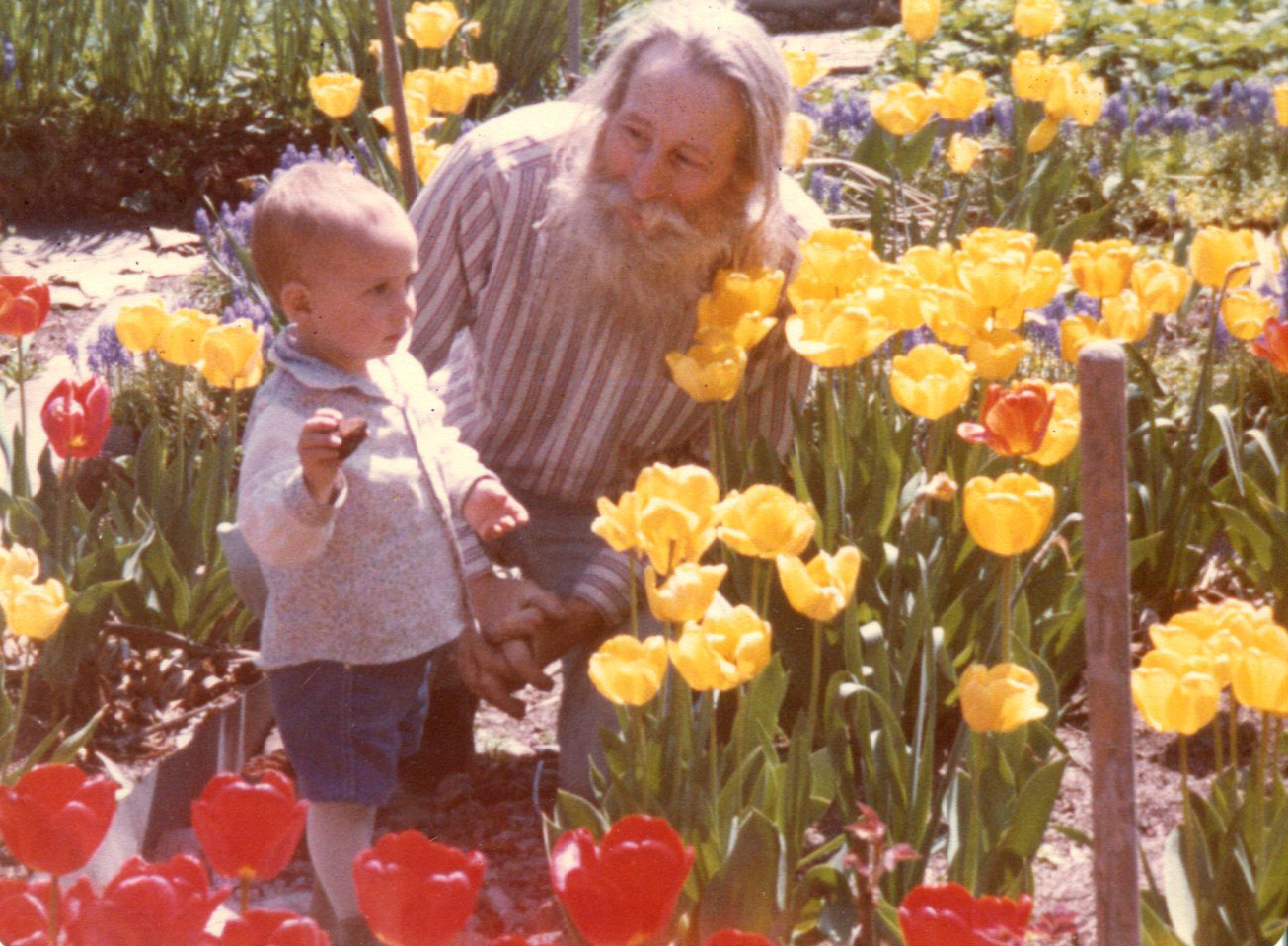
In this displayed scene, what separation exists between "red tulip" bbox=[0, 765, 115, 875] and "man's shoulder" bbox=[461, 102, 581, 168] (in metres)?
1.62

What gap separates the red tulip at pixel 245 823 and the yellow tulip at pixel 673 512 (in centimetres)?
46

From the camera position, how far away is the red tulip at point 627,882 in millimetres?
1129

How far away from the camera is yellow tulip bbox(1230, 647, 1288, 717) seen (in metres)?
1.42

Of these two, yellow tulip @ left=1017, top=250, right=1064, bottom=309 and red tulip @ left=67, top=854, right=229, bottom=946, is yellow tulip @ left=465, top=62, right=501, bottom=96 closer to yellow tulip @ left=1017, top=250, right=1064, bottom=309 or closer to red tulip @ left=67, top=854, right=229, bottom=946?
yellow tulip @ left=1017, top=250, right=1064, bottom=309

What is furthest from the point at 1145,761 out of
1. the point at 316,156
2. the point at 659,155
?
the point at 316,156

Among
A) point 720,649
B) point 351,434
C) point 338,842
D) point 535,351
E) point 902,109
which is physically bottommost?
point 338,842

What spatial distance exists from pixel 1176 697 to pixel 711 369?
0.76 m

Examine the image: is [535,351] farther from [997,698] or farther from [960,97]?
[997,698]

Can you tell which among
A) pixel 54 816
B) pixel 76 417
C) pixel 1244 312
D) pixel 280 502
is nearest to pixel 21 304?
pixel 76 417

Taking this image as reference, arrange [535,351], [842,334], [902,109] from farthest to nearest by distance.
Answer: [902,109], [535,351], [842,334]

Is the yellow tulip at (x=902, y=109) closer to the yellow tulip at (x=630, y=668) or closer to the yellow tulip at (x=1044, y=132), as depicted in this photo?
the yellow tulip at (x=1044, y=132)

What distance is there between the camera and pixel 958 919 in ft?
3.60

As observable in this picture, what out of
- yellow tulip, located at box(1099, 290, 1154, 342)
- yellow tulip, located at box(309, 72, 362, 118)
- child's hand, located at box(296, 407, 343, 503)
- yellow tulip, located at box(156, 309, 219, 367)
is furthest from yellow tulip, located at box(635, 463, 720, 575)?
yellow tulip, located at box(309, 72, 362, 118)

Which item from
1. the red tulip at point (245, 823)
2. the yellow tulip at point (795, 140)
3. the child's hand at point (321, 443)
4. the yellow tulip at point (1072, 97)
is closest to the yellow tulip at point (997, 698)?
the red tulip at point (245, 823)
